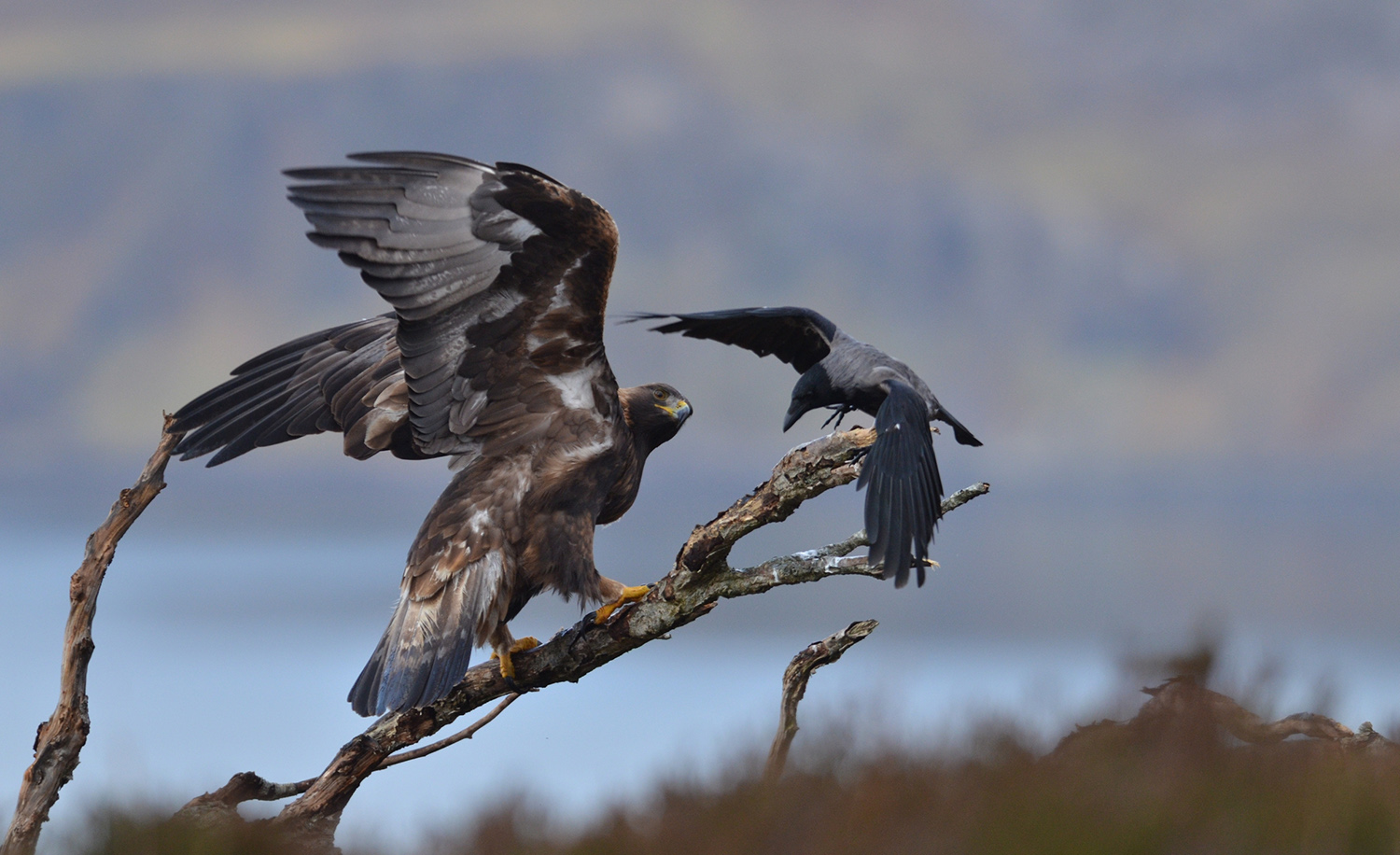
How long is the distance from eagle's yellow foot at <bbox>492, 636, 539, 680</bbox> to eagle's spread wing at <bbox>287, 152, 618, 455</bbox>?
3.44ft

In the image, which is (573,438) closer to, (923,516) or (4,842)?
(923,516)

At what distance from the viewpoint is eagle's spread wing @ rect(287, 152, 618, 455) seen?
512cm

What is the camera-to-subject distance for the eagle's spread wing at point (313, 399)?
21.1 feet

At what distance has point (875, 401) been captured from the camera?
5.57 meters

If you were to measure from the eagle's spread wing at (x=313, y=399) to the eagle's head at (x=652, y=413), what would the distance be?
130cm

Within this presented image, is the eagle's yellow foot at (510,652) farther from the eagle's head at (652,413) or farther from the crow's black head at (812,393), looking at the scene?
the crow's black head at (812,393)

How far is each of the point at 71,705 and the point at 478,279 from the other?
9.12 ft

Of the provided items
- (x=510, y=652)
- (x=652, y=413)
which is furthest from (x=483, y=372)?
(x=510, y=652)

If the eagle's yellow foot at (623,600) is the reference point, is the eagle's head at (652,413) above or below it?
above

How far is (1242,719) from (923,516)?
1.66 m

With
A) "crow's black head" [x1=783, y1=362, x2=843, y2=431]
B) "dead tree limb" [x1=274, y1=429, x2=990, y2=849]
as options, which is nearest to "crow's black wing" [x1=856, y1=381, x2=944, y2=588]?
"dead tree limb" [x1=274, y1=429, x2=990, y2=849]

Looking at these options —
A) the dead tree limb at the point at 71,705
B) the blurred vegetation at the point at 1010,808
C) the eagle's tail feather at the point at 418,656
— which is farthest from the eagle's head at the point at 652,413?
the dead tree limb at the point at 71,705

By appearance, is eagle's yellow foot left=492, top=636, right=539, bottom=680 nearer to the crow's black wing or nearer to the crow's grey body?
the crow's grey body

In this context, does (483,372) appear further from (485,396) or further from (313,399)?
(313,399)
